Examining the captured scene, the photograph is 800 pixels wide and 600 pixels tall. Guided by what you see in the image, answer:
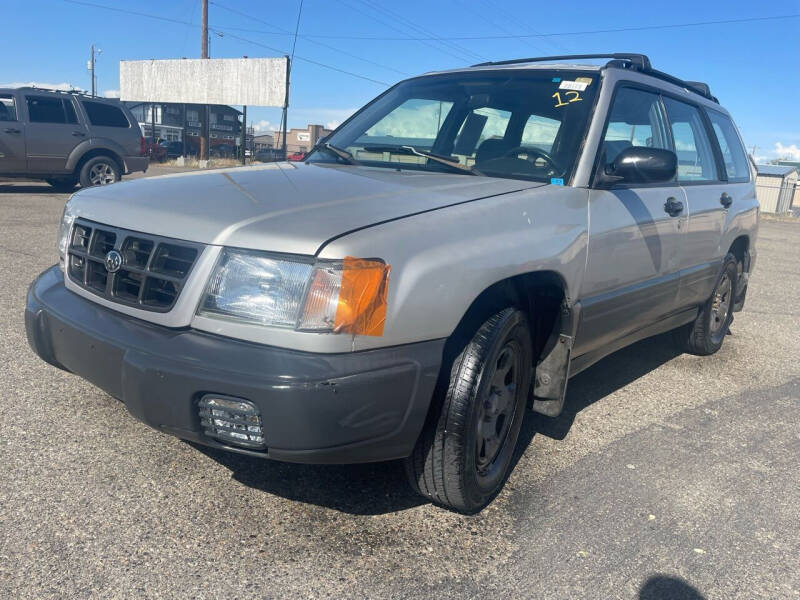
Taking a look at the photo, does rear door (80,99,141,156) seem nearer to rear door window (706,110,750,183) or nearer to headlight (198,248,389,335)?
rear door window (706,110,750,183)

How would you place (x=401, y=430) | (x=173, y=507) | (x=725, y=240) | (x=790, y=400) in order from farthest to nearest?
(x=725, y=240) → (x=790, y=400) → (x=173, y=507) → (x=401, y=430)

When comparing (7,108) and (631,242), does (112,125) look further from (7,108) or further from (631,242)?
(631,242)

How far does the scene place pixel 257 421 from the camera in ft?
6.90

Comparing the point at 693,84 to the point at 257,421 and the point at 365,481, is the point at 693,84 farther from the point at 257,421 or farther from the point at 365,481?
the point at 257,421

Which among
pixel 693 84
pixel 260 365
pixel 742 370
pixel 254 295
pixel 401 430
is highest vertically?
pixel 693 84

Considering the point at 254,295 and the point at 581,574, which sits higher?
the point at 254,295

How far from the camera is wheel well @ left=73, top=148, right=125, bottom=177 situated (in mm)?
12930

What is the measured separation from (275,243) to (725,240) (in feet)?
11.8

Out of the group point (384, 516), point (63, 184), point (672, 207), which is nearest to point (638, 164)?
point (672, 207)

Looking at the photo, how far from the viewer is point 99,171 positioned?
521 inches

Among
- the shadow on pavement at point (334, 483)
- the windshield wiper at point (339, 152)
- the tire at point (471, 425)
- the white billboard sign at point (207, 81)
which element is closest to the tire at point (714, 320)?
the tire at point (471, 425)

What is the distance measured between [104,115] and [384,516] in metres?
12.7

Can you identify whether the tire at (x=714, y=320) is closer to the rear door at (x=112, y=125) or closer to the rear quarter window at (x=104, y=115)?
the rear door at (x=112, y=125)

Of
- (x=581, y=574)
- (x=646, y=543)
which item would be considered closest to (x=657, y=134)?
(x=646, y=543)
